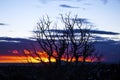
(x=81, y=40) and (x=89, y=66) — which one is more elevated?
(x=81, y=40)

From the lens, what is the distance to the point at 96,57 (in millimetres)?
22578

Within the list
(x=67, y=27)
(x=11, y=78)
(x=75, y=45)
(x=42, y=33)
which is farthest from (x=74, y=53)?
(x=11, y=78)

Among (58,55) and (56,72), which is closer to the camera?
(56,72)

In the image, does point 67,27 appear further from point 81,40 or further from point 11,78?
point 11,78

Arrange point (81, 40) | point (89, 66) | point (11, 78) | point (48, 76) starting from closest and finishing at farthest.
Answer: point (48, 76) → point (89, 66) → point (81, 40) → point (11, 78)

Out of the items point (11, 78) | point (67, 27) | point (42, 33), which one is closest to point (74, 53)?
point (67, 27)

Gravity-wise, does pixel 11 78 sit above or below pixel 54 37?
below

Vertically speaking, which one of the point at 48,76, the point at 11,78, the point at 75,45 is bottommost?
the point at 11,78

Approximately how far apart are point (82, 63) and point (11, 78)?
7968 millimetres

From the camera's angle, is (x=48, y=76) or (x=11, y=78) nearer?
(x=48, y=76)

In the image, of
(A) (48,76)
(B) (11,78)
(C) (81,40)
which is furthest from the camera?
(B) (11,78)

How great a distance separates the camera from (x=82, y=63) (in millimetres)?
21625

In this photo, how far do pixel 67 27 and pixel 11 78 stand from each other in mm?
7635

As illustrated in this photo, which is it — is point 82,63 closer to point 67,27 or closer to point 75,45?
point 75,45
